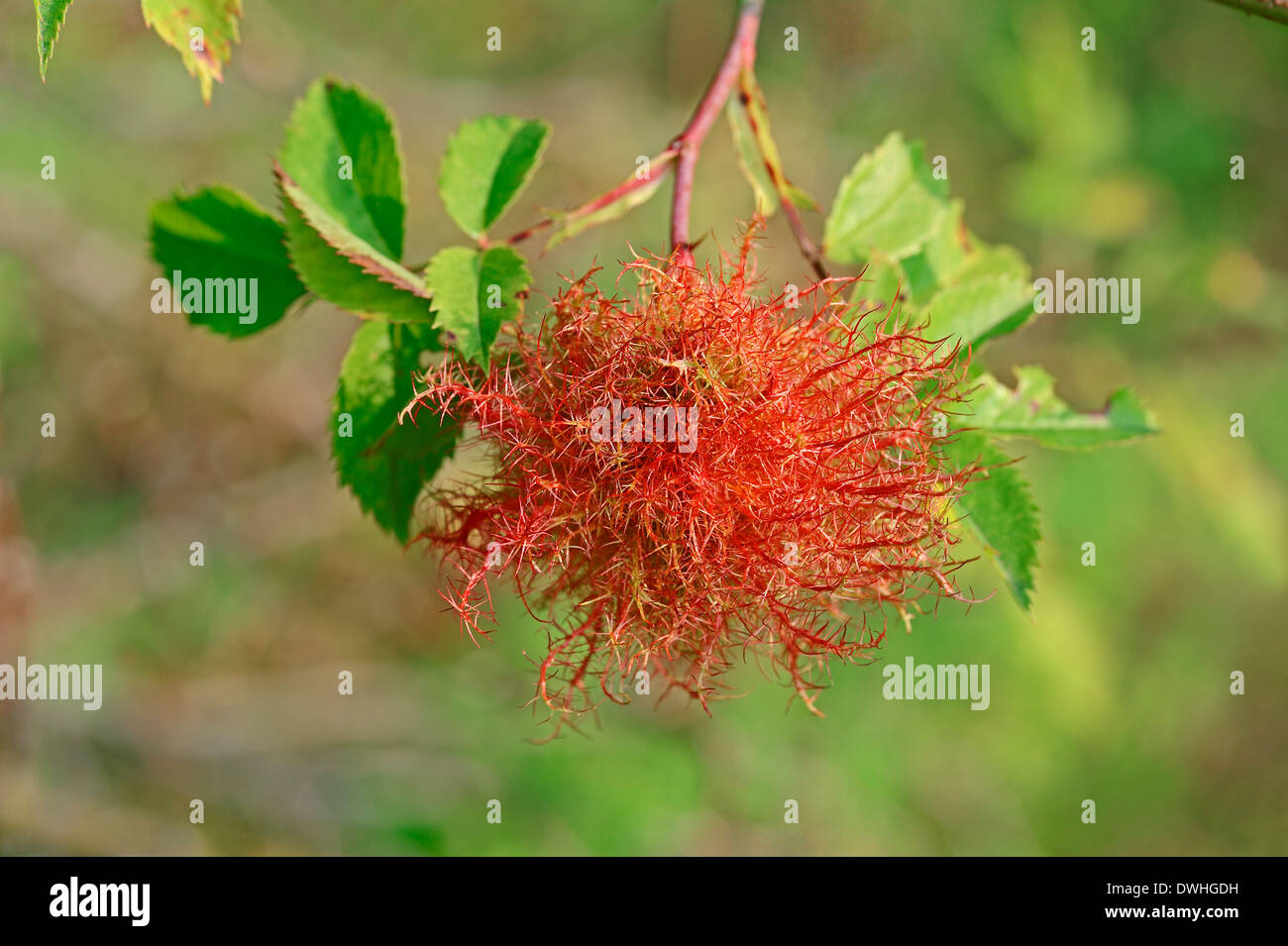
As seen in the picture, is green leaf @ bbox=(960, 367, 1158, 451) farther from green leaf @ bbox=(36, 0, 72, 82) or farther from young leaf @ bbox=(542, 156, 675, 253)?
green leaf @ bbox=(36, 0, 72, 82)

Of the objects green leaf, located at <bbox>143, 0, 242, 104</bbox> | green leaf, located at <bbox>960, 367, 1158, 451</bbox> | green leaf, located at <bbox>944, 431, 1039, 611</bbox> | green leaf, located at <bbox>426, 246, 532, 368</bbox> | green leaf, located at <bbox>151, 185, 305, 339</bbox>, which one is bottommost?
green leaf, located at <bbox>944, 431, 1039, 611</bbox>

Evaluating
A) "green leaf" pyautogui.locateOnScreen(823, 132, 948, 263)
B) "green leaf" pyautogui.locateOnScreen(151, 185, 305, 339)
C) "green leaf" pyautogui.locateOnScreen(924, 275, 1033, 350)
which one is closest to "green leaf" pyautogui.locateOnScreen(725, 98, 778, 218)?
"green leaf" pyautogui.locateOnScreen(823, 132, 948, 263)

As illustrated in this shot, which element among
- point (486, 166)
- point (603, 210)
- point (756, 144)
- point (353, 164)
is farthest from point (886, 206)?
point (353, 164)

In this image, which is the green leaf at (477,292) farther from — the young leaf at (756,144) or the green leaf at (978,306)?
the green leaf at (978,306)

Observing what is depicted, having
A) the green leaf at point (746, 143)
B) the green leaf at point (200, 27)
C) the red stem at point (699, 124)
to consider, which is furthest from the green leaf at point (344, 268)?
the green leaf at point (746, 143)

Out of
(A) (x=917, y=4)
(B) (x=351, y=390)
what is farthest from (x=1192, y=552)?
(B) (x=351, y=390)

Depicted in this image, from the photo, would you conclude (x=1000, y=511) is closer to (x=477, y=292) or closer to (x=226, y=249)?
(x=477, y=292)

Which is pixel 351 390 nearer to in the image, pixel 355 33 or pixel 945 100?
pixel 355 33
